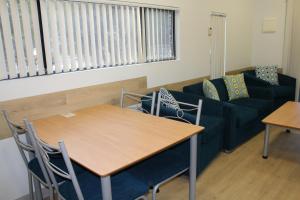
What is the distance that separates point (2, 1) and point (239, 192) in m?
2.72

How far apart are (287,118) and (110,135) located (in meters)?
2.35

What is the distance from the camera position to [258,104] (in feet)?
13.1

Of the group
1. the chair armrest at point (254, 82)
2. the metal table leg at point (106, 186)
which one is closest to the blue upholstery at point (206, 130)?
the metal table leg at point (106, 186)

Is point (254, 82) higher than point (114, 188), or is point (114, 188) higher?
point (254, 82)

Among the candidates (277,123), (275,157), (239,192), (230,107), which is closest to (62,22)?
(230,107)

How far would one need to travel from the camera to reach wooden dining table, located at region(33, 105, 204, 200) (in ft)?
5.04

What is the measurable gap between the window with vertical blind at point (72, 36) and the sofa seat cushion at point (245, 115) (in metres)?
1.33

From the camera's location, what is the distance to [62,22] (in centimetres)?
254

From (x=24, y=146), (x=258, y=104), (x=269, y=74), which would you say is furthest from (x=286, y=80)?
(x=24, y=146)

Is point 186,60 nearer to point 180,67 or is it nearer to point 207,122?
point 180,67

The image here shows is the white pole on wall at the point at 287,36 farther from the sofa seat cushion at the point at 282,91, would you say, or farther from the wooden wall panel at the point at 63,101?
the wooden wall panel at the point at 63,101

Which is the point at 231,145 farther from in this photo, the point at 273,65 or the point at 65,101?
the point at 273,65

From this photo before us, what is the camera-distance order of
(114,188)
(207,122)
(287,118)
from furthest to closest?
(287,118)
(207,122)
(114,188)

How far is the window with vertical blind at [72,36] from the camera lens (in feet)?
7.39
